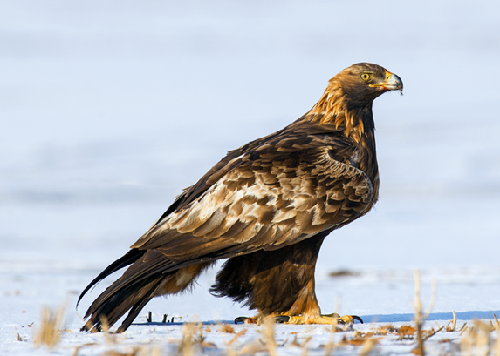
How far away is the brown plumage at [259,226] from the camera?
5.49m

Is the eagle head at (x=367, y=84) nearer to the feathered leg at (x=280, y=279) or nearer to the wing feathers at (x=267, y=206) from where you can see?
the wing feathers at (x=267, y=206)

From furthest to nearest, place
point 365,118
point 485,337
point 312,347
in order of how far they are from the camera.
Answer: point 365,118
point 312,347
point 485,337

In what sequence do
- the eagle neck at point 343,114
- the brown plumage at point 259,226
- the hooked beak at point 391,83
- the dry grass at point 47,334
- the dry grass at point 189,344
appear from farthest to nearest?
the hooked beak at point 391,83 → the eagle neck at point 343,114 → the brown plumage at point 259,226 → the dry grass at point 47,334 → the dry grass at point 189,344

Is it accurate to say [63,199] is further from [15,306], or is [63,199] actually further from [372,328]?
[372,328]

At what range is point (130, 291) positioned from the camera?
5.44 metres

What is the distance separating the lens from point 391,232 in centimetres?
1259

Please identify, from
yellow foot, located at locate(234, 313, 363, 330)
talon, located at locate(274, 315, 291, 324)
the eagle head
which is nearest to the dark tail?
yellow foot, located at locate(234, 313, 363, 330)

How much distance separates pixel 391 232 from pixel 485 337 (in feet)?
29.8

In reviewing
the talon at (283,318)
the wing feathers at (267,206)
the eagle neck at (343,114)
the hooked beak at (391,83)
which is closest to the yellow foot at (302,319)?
the talon at (283,318)

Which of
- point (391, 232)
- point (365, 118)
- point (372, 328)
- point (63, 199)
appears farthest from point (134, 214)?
point (372, 328)

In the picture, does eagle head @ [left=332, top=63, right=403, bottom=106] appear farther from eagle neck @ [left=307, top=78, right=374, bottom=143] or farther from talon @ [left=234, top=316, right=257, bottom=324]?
talon @ [left=234, top=316, right=257, bottom=324]

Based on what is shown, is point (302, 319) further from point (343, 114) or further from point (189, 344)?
point (189, 344)

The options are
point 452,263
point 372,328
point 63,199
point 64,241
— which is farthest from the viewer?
point 63,199

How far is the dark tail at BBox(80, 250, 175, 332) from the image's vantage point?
529cm
